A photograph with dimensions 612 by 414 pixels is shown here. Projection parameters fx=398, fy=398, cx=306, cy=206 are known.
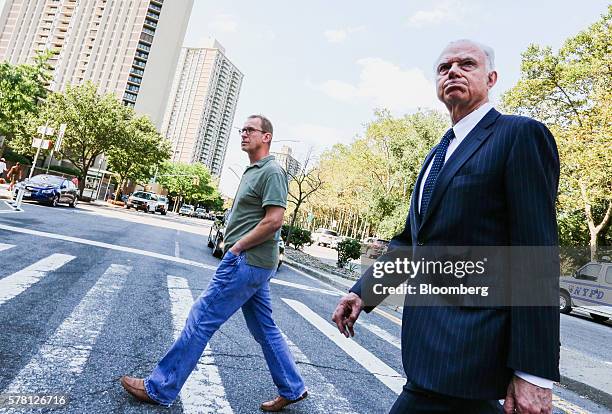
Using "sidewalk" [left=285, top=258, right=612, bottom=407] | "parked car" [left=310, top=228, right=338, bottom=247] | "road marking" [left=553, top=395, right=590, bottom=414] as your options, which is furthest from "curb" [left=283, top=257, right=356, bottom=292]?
"parked car" [left=310, top=228, right=338, bottom=247]

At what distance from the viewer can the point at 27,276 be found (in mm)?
5164

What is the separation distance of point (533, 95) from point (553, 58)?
227 centimetres

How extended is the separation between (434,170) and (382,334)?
4944 millimetres

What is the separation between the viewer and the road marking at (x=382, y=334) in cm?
556

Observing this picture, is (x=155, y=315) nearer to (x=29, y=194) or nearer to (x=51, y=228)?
(x=51, y=228)

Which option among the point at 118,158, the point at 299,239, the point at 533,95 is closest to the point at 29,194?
the point at 299,239

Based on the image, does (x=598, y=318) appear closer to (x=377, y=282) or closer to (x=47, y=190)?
(x=377, y=282)

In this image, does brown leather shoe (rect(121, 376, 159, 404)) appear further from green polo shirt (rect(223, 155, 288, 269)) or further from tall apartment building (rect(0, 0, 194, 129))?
tall apartment building (rect(0, 0, 194, 129))

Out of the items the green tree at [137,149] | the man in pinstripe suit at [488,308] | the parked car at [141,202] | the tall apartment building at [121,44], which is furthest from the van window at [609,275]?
the tall apartment building at [121,44]

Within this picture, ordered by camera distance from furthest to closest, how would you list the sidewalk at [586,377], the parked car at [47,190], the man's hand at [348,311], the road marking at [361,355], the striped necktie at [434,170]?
the parked car at [47,190] < the sidewalk at [586,377] < the road marking at [361,355] < the man's hand at [348,311] < the striped necktie at [434,170]


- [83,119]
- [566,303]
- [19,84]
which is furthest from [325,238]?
[566,303]

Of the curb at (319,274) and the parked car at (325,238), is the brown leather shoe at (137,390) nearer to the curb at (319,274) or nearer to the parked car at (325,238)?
the curb at (319,274)

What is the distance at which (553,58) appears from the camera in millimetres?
23281

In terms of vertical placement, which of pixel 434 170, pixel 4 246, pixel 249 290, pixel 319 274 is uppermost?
pixel 434 170
